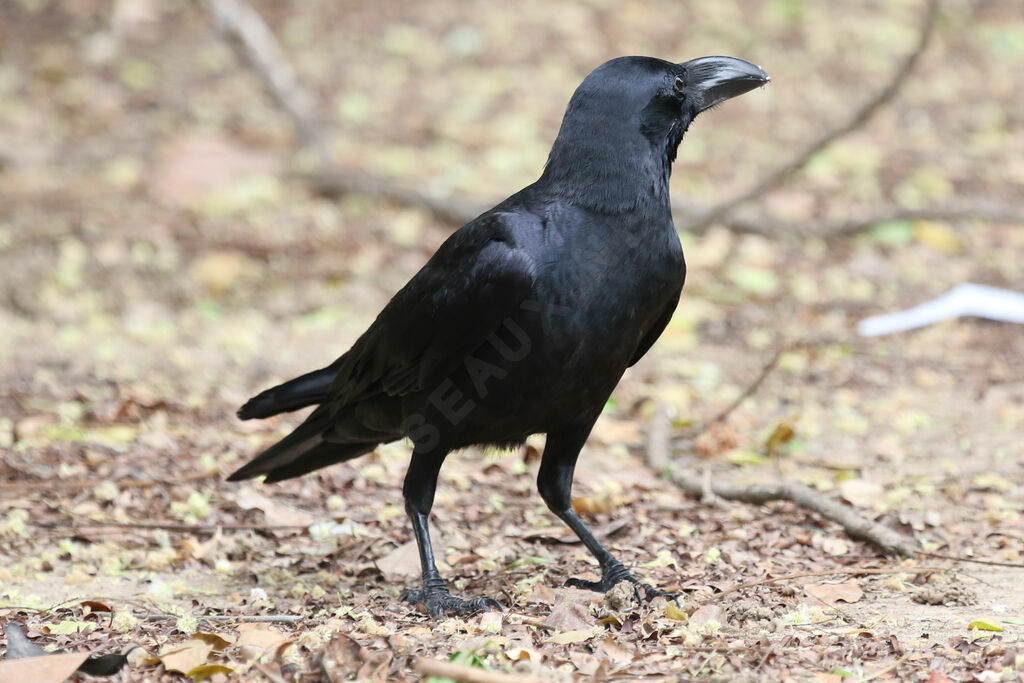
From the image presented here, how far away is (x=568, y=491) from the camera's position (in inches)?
148

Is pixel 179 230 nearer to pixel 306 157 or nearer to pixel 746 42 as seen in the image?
pixel 306 157

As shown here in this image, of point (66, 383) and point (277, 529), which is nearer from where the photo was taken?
point (277, 529)

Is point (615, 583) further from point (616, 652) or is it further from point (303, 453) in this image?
point (303, 453)

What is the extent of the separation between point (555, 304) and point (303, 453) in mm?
1247

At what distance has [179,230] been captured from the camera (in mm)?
8164

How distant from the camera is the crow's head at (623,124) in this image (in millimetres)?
3412

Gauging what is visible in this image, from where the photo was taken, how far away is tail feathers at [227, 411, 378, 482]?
3.94m

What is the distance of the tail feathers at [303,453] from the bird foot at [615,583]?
903mm

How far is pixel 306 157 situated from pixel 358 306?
7.98 ft

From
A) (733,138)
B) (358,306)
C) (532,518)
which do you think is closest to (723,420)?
(532,518)

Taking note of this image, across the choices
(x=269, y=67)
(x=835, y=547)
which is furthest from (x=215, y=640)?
(x=269, y=67)

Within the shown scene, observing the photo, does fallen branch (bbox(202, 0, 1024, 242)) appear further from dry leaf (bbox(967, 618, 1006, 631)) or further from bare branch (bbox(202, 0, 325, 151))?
dry leaf (bbox(967, 618, 1006, 631))

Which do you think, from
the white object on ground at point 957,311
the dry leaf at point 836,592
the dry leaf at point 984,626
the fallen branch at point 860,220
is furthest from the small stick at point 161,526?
the fallen branch at point 860,220

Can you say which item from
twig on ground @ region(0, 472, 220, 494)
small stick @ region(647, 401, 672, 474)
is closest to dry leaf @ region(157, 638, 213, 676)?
twig on ground @ region(0, 472, 220, 494)
